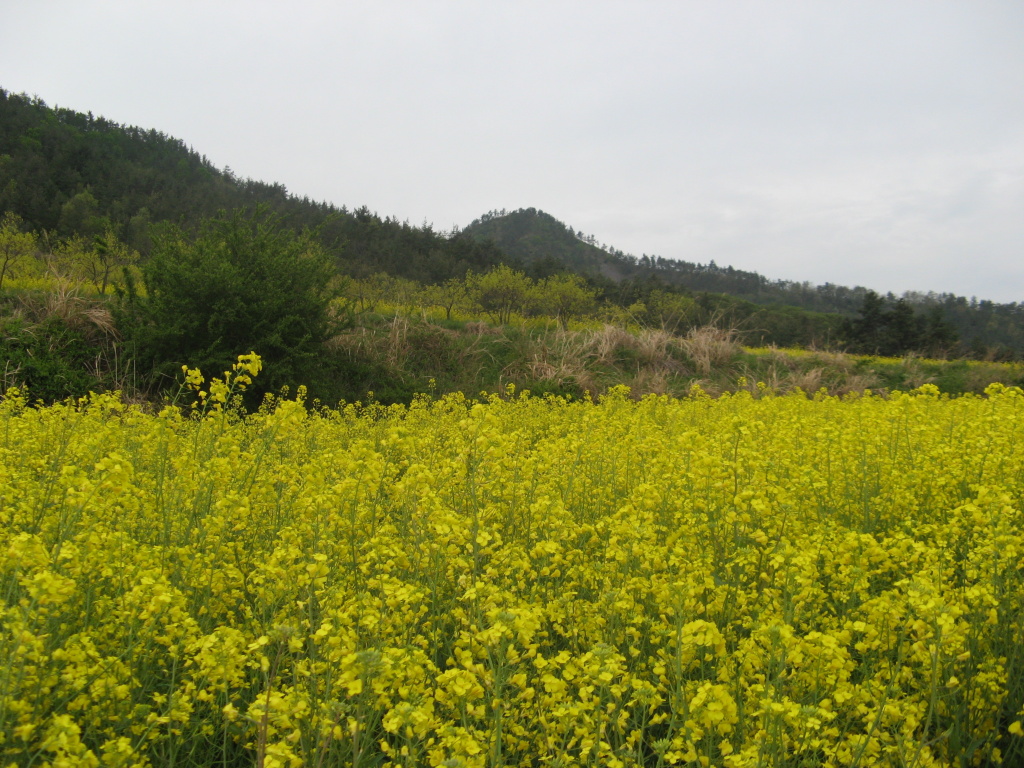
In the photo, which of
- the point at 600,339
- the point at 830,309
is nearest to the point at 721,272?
the point at 830,309

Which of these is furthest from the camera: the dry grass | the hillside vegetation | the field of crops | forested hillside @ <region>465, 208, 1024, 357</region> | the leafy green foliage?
forested hillside @ <region>465, 208, 1024, 357</region>

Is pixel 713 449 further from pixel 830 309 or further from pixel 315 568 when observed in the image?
pixel 830 309

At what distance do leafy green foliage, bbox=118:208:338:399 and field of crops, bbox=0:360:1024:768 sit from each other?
5.76 meters

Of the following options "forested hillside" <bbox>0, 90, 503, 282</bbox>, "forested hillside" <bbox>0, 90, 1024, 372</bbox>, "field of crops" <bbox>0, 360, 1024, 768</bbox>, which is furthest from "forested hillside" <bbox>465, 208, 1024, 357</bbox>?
"field of crops" <bbox>0, 360, 1024, 768</bbox>

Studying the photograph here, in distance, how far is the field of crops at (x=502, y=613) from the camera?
1.73 meters

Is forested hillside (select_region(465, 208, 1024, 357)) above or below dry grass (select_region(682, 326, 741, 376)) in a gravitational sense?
above

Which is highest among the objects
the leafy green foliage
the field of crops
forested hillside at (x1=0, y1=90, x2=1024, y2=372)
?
forested hillside at (x1=0, y1=90, x2=1024, y2=372)

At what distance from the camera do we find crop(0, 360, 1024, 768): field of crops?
173cm

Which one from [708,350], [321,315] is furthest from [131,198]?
[708,350]

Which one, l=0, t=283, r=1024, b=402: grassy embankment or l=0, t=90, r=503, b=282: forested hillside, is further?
l=0, t=90, r=503, b=282: forested hillside

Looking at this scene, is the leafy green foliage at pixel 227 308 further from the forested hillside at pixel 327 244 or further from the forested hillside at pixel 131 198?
the forested hillside at pixel 131 198

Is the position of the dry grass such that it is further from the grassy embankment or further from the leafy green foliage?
the leafy green foliage

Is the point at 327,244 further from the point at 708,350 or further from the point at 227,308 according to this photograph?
the point at 227,308

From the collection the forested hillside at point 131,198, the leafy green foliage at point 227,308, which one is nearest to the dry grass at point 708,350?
the leafy green foliage at point 227,308
